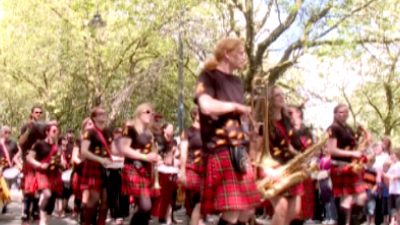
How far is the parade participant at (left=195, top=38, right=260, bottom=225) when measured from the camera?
6039 mm

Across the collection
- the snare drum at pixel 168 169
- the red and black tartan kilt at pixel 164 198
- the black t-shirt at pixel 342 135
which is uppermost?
the black t-shirt at pixel 342 135

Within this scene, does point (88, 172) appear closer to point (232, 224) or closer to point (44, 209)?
point (44, 209)

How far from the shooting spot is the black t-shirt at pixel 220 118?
6.04m

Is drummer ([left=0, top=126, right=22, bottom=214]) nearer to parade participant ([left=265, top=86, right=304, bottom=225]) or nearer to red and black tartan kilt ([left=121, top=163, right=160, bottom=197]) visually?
red and black tartan kilt ([left=121, top=163, right=160, bottom=197])

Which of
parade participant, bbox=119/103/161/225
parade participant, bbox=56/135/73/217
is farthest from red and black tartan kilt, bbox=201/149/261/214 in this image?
parade participant, bbox=56/135/73/217

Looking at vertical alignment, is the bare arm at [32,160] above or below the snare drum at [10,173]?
above

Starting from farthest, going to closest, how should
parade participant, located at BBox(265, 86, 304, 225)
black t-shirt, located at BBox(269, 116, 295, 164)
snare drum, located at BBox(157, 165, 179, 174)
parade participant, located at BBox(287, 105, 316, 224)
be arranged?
snare drum, located at BBox(157, 165, 179, 174) < parade participant, located at BBox(287, 105, 316, 224) < black t-shirt, located at BBox(269, 116, 295, 164) < parade participant, located at BBox(265, 86, 304, 225)

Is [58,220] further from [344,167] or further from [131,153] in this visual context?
[344,167]

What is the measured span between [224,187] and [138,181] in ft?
10.8

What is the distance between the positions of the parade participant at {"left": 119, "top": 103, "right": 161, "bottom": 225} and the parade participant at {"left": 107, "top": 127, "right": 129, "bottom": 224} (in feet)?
3.40

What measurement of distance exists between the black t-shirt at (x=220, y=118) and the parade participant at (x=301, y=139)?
219cm

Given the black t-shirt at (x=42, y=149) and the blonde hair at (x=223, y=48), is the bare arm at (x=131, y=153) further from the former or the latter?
the blonde hair at (x=223, y=48)

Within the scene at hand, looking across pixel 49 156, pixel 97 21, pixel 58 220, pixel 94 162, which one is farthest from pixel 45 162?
pixel 97 21

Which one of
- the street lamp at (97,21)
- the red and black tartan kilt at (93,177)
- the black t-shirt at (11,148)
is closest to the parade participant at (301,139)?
the red and black tartan kilt at (93,177)
